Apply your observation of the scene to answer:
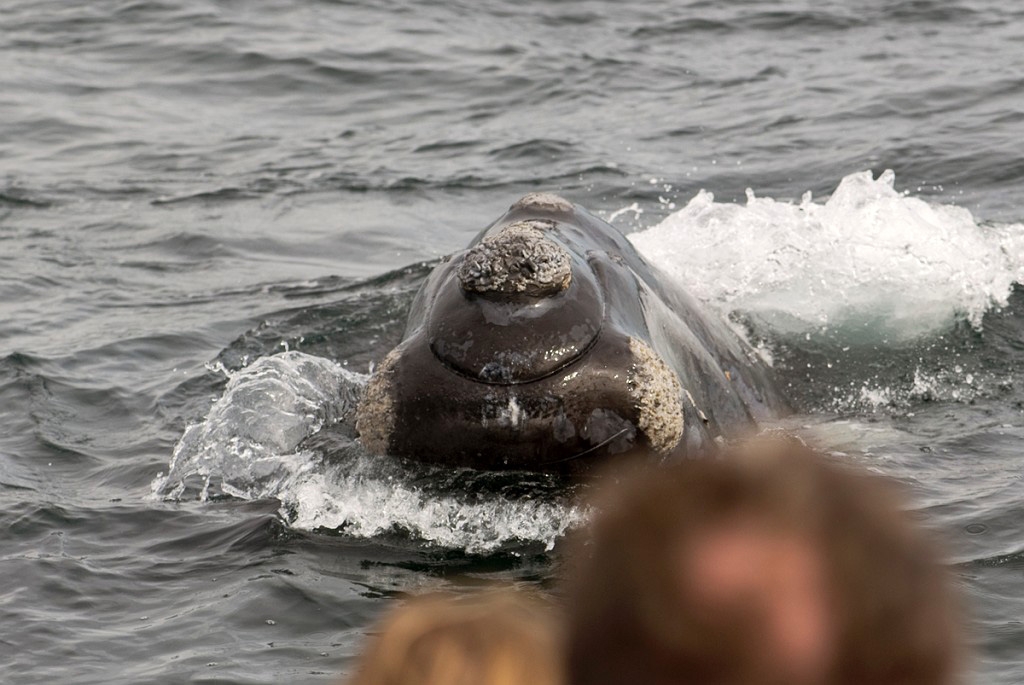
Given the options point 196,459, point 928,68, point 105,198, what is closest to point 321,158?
point 105,198

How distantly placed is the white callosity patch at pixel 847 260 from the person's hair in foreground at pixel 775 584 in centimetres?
805

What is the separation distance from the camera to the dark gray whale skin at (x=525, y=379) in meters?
6.08

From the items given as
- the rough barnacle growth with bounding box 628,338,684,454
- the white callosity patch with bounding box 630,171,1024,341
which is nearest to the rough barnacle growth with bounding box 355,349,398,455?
the rough barnacle growth with bounding box 628,338,684,454

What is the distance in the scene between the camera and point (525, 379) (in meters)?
6.06

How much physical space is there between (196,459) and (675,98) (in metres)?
10.7

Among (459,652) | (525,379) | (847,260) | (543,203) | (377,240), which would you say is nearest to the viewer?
(459,652)

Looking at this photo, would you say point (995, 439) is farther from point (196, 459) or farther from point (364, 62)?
point (364, 62)

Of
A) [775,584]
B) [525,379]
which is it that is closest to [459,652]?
[775,584]

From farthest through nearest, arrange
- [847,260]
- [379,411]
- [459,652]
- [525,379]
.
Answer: [847,260], [379,411], [525,379], [459,652]

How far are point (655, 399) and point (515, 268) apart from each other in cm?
71

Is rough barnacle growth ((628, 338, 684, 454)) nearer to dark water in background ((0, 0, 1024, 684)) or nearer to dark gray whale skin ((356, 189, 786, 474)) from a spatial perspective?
dark gray whale skin ((356, 189, 786, 474))

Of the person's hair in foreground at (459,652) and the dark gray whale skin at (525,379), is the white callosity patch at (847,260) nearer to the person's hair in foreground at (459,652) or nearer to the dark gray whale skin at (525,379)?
the dark gray whale skin at (525,379)

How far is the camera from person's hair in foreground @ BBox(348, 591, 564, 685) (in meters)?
1.68

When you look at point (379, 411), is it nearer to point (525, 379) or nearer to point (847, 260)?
point (525, 379)
